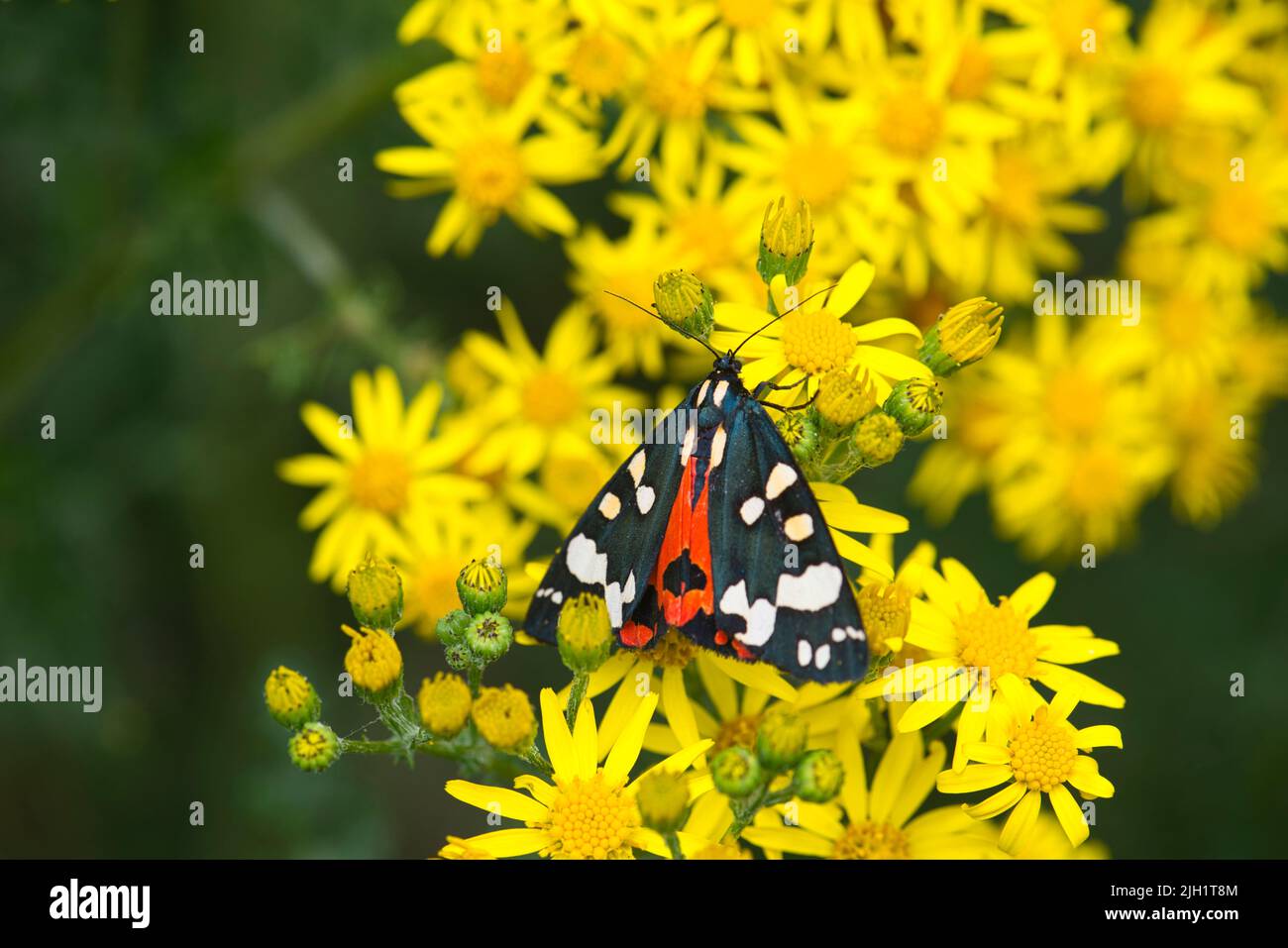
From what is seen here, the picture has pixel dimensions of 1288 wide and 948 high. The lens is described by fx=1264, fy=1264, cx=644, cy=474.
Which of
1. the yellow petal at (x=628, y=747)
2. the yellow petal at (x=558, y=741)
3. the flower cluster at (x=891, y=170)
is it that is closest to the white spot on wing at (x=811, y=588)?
the yellow petal at (x=628, y=747)

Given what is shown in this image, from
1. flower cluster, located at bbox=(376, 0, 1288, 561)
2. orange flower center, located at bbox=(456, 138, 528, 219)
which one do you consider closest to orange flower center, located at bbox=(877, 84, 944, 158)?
flower cluster, located at bbox=(376, 0, 1288, 561)

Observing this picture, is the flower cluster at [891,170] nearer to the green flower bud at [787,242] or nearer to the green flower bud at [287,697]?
the green flower bud at [787,242]

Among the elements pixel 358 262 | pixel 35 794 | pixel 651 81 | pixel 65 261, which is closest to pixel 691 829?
pixel 651 81

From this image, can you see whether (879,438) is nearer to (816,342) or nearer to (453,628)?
(816,342)

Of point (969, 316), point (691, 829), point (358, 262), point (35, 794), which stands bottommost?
point (35, 794)

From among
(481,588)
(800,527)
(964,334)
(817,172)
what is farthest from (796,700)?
(817,172)
